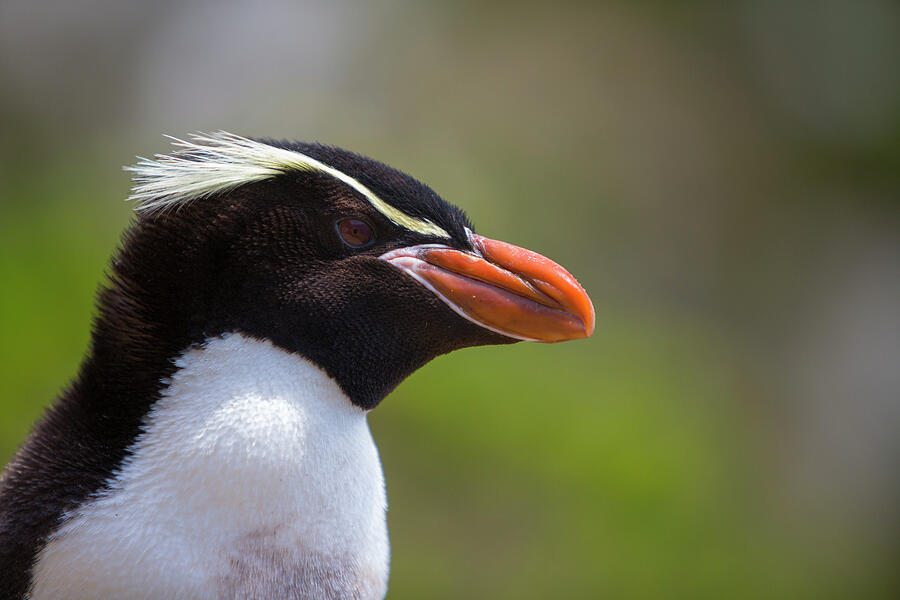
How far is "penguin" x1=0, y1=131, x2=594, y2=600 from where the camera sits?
2.83 ft

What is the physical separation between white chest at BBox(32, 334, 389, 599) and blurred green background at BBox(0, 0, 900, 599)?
6.97 ft

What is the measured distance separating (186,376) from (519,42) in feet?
12.9

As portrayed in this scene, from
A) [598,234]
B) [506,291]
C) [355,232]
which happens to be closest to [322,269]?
[355,232]

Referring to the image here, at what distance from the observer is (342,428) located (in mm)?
955

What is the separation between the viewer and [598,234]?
4121 millimetres

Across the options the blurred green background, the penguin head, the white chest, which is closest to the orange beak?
the penguin head

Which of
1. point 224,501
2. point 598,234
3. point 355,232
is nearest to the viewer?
point 224,501

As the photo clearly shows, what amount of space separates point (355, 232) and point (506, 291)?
0.19m

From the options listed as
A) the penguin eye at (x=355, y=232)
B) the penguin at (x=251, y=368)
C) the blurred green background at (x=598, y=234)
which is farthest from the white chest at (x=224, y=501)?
the blurred green background at (x=598, y=234)

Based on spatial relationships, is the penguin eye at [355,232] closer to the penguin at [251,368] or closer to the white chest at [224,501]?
the penguin at [251,368]

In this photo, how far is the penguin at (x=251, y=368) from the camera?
86 centimetres

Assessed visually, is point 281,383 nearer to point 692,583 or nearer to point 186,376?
point 186,376

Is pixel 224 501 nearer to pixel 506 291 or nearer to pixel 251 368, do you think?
pixel 251 368

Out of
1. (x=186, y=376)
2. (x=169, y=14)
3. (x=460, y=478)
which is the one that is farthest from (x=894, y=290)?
(x=186, y=376)
